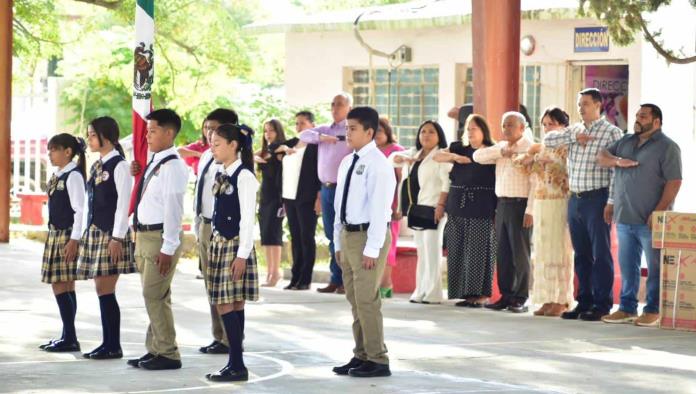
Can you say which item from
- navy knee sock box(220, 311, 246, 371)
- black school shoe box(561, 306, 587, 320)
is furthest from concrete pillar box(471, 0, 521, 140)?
navy knee sock box(220, 311, 246, 371)

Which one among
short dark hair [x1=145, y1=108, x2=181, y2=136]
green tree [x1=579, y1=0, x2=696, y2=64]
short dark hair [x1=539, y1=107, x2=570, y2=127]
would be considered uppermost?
green tree [x1=579, y1=0, x2=696, y2=64]

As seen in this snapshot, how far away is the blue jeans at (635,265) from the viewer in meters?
13.1

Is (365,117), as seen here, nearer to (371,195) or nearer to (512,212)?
(371,195)

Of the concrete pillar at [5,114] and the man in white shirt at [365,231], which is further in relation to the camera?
the concrete pillar at [5,114]

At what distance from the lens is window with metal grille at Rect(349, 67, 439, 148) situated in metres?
23.0

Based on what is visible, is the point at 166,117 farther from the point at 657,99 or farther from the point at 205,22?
the point at 205,22

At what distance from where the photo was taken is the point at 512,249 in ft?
46.8

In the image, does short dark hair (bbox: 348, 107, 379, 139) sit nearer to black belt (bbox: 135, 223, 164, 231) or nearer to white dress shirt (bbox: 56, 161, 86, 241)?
black belt (bbox: 135, 223, 164, 231)

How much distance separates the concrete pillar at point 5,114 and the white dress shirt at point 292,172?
5928 millimetres

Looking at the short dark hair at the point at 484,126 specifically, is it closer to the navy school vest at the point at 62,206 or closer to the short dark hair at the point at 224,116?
the short dark hair at the point at 224,116

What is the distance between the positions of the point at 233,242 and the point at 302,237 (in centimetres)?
642

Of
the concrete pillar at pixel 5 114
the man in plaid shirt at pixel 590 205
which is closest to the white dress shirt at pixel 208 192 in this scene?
the man in plaid shirt at pixel 590 205

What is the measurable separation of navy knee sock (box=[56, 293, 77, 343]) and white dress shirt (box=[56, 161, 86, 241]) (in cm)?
52

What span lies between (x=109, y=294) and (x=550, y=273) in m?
4.84
